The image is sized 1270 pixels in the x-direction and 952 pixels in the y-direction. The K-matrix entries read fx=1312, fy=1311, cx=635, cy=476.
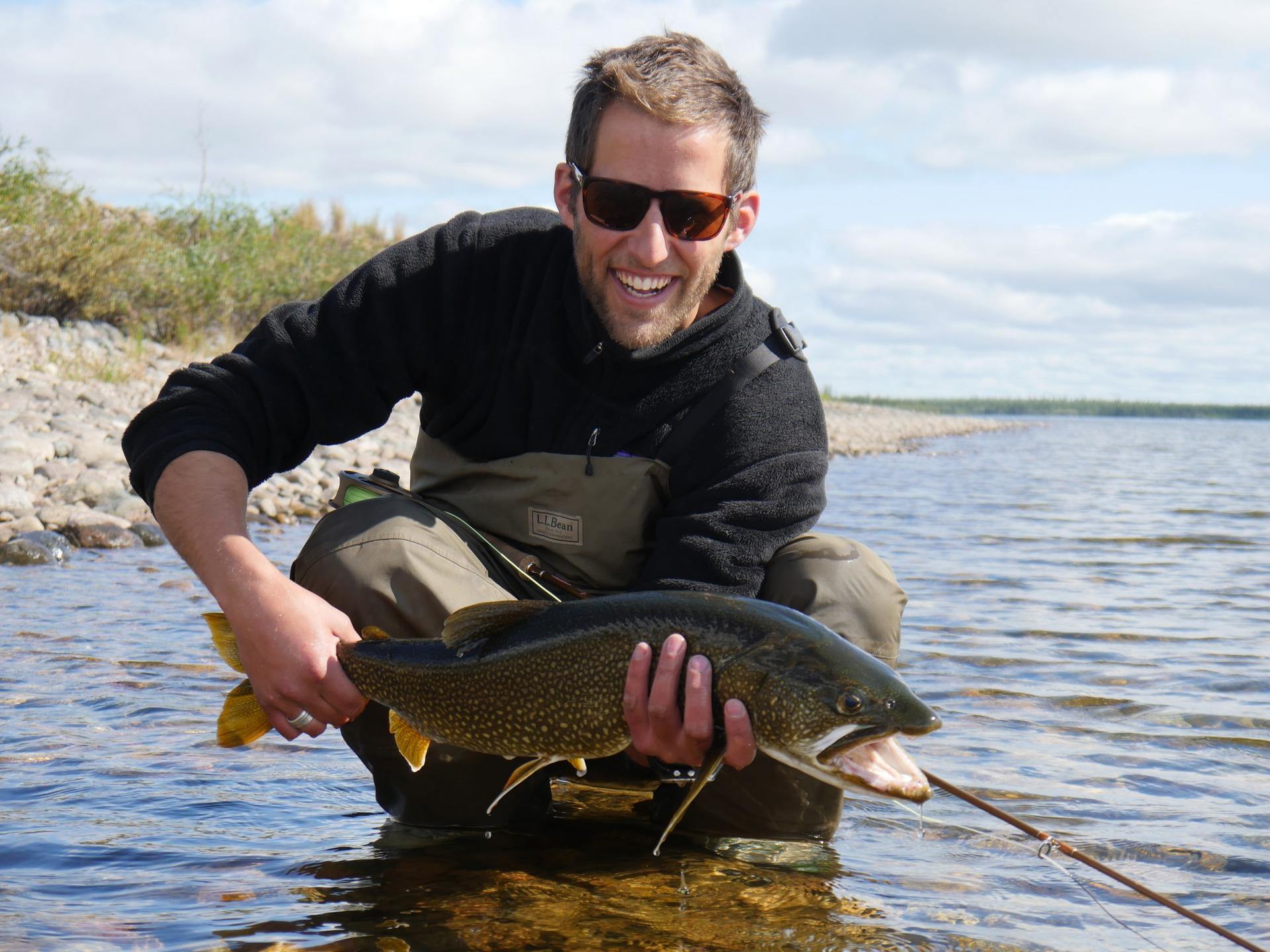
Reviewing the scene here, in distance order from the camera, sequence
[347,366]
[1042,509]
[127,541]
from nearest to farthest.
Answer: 1. [347,366]
2. [127,541]
3. [1042,509]

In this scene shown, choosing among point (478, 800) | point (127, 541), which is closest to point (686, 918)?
point (478, 800)

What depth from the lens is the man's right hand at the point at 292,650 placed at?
10.4 feet

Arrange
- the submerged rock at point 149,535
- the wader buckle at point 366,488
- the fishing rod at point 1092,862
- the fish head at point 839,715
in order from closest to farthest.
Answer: the fishing rod at point 1092,862
the fish head at point 839,715
the wader buckle at point 366,488
the submerged rock at point 149,535

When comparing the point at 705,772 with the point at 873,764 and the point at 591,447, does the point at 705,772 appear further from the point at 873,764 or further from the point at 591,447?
the point at 591,447

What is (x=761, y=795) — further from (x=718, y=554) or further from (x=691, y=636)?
(x=691, y=636)

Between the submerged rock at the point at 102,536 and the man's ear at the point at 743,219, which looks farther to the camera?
the submerged rock at the point at 102,536

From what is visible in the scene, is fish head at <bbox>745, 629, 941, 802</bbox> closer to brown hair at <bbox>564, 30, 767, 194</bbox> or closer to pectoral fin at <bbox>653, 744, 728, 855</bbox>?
Result: pectoral fin at <bbox>653, 744, 728, 855</bbox>

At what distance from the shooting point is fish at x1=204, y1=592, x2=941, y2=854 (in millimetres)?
2844

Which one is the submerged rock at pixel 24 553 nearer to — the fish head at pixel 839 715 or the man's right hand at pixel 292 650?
the man's right hand at pixel 292 650

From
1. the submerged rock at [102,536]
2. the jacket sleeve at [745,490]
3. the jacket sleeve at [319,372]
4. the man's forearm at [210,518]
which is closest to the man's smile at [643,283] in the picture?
the jacket sleeve at [745,490]

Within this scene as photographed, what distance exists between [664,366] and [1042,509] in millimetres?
15067

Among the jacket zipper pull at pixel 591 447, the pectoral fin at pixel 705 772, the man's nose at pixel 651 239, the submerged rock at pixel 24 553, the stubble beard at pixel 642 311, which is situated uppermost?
the man's nose at pixel 651 239

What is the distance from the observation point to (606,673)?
3.03 meters

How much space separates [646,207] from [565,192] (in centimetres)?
37
